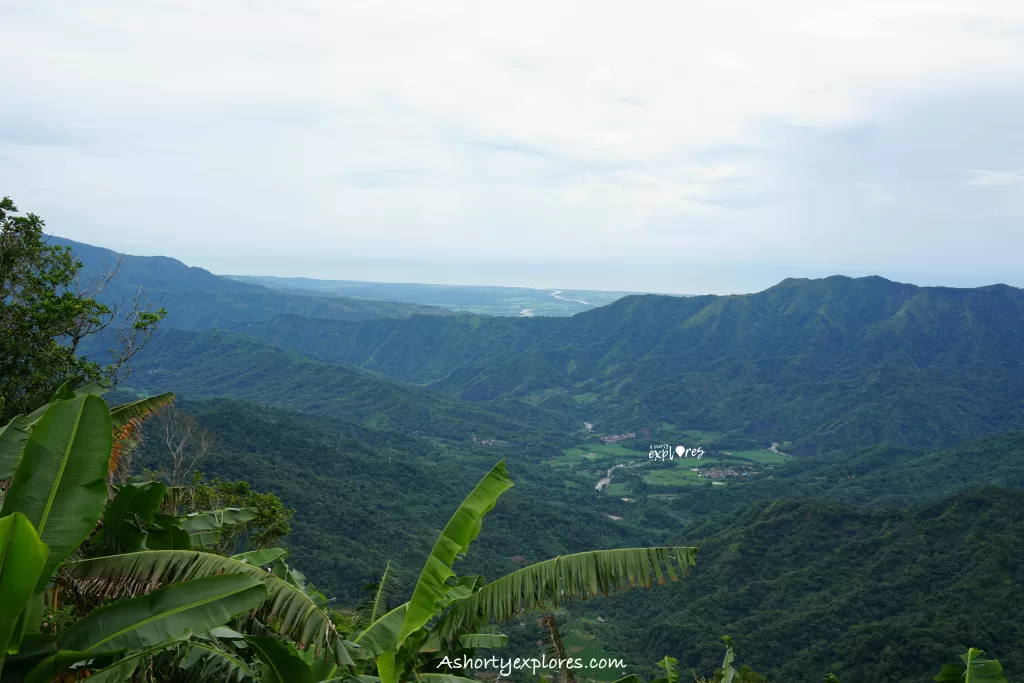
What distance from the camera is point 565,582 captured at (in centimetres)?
594

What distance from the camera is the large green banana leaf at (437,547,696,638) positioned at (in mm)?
5855

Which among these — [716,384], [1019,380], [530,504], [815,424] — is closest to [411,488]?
[530,504]

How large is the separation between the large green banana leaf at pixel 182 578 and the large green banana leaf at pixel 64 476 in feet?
3.43

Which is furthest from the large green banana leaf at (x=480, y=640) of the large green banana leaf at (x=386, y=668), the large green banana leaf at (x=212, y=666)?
the large green banana leaf at (x=212, y=666)

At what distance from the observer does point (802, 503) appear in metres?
67.8

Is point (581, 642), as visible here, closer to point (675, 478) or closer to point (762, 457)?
point (675, 478)

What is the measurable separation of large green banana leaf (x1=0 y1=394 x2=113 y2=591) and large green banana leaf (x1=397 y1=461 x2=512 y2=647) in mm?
2508

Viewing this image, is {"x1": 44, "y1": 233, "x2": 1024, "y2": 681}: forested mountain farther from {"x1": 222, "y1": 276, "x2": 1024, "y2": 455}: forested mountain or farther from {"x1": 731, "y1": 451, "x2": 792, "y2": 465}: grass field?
{"x1": 222, "y1": 276, "x2": 1024, "y2": 455}: forested mountain

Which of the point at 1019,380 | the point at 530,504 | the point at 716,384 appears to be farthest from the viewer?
the point at 716,384

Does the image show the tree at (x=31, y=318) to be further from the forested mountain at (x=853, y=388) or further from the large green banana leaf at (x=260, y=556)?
the forested mountain at (x=853, y=388)

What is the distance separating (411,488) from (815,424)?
109 m

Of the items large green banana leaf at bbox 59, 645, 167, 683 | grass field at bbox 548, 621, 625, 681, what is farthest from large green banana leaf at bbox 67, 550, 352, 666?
grass field at bbox 548, 621, 625, 681

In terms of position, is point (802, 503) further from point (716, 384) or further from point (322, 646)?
point (716, 384)

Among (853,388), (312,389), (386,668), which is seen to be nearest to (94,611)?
(386,668)
